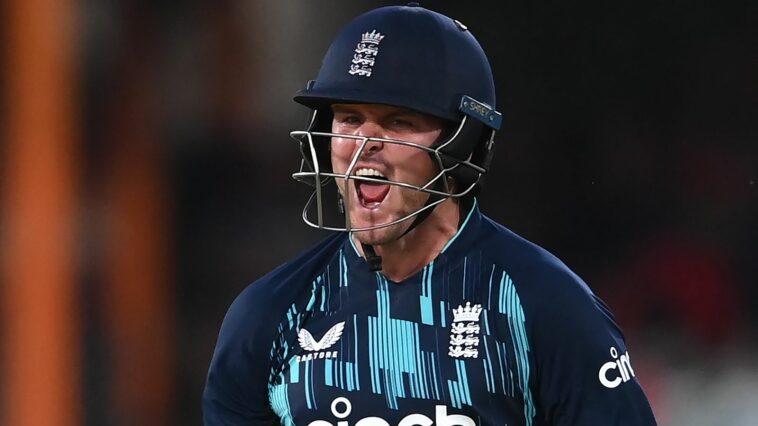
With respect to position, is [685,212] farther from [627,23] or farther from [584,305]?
[584,305]

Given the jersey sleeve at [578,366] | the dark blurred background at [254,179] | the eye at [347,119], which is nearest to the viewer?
the jersey sleeve at [578,366]

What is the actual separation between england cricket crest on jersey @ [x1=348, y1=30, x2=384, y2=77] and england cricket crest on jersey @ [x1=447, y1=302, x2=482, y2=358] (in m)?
0.36

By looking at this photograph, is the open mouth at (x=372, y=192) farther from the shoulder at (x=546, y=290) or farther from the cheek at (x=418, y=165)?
the shoulder at (x=546, y=290)

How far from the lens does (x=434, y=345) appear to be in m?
1.73

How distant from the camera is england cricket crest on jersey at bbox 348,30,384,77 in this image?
177 cm

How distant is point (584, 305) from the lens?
1.69 m

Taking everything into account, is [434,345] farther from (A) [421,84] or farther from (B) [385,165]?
(A) [421,84]

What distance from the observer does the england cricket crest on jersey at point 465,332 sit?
5.61 ft

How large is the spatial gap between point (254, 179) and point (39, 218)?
1.60 feet

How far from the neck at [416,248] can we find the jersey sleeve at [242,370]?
8.0 inches

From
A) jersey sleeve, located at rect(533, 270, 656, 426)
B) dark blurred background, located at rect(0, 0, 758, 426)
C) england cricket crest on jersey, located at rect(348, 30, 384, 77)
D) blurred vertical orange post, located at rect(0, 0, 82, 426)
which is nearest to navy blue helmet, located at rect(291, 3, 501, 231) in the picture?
england cricket crest on jersey, located at rect(348, 30, 384, 77)

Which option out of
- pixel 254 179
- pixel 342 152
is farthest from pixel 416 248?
pixel 254 179

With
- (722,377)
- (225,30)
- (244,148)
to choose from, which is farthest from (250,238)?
(722,377)

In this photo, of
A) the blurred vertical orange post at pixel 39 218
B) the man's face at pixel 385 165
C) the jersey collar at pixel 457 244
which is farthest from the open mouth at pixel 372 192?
the blurred vertical orange post at pixel 39 218
